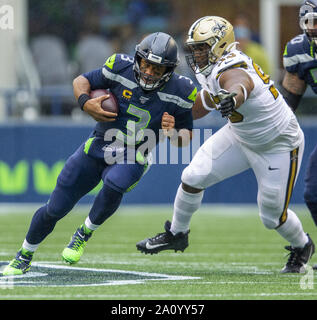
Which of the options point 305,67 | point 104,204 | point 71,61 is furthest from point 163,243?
point 71,61

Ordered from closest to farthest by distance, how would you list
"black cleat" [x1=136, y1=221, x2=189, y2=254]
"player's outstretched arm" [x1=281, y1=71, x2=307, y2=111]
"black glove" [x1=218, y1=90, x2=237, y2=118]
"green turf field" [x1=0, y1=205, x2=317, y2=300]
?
1. "green turf field" [x1=0, y1=205, x2=317, y2=300]
2. "black glove" [x1=218, y1=90, x2=237, y2=118]
3. "black cleat" [x1=136, y1=221, x2=189, y2=254]
4. "player's outstretched arm" [x1=281, y1=71, x2=307, y2=111]

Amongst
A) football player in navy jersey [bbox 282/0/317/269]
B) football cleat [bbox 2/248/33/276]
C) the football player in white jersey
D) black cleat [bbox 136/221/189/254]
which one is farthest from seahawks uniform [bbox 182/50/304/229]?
football cleat [bbox 2/248/33/276]

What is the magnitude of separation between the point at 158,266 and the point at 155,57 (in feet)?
5.09

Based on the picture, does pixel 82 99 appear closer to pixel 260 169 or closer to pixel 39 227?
pixel 39 227

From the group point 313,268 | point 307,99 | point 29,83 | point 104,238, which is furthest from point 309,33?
point 29,83

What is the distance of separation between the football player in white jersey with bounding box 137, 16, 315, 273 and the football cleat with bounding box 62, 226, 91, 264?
0.42m

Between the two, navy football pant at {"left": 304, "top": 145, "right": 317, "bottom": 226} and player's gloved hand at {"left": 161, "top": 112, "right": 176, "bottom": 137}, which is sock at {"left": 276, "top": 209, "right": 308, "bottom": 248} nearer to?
navy football pant at {"left": 304, "top": 145, "right": 317, "bottom": 226}

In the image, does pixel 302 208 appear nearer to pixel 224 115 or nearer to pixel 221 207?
pixel 221 207

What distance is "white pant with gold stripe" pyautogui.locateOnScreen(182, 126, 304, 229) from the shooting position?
580 centimetres

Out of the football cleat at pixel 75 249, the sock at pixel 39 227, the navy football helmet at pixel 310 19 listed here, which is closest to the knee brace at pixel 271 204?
the navy football helmet at pixel 310 19

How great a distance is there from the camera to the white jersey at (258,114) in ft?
18.5

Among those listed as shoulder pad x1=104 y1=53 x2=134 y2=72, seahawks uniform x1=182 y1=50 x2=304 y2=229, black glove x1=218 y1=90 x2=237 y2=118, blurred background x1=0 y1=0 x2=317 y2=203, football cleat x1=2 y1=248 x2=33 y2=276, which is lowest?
blurred background x1=0 y1=0 x2=317 y2=203

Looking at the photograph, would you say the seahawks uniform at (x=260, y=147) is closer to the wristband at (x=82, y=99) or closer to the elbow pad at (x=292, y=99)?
the elbow pad at (x=292, y=99)
